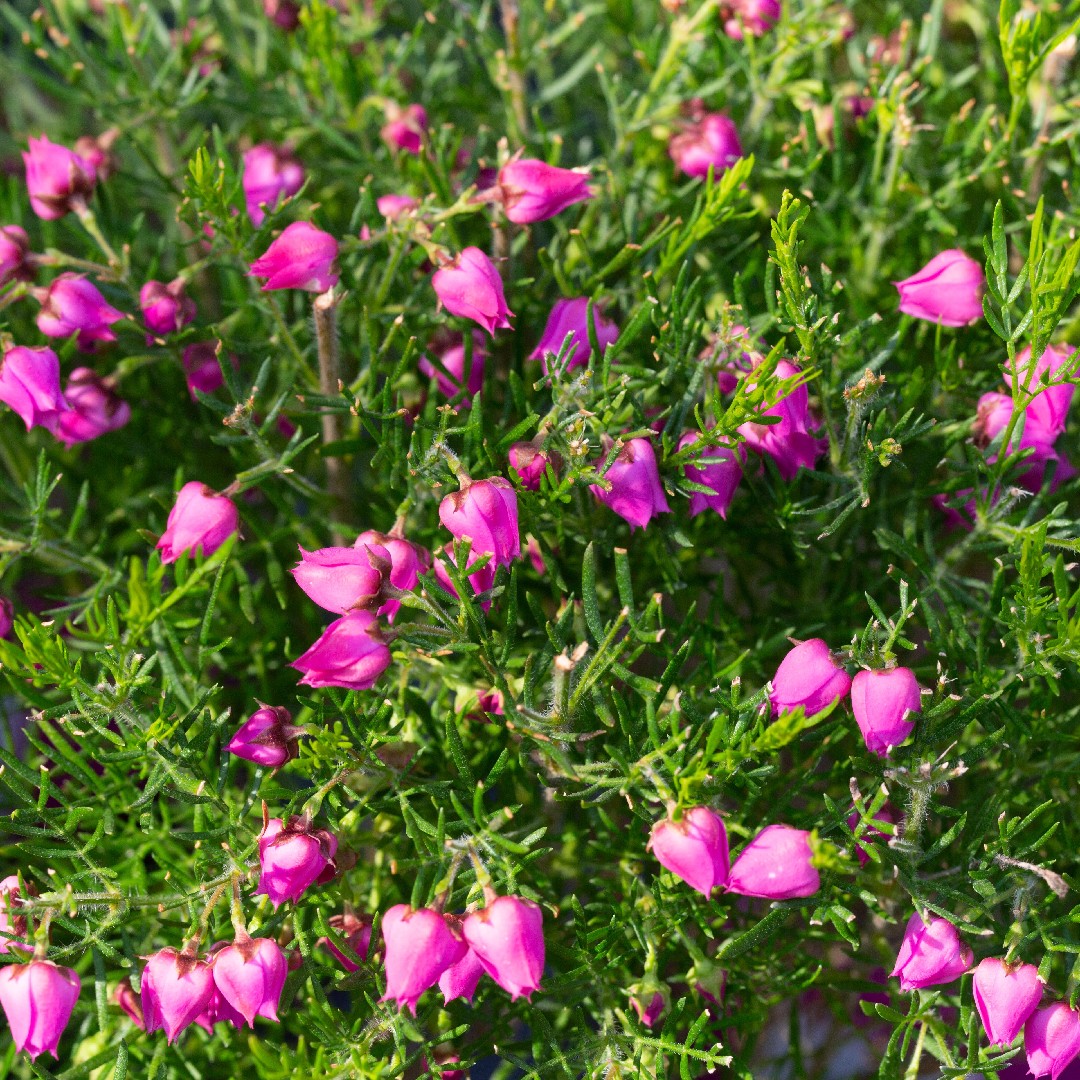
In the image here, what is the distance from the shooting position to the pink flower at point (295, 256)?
0.67m

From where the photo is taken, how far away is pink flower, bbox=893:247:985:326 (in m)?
0.71

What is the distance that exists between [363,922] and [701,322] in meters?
0.41

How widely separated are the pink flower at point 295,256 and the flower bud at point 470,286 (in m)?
0.07

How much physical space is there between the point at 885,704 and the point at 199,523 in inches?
15.2

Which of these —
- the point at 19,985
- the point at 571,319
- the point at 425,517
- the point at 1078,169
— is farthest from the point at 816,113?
the point at 19,985

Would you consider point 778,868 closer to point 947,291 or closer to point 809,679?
point 809,679

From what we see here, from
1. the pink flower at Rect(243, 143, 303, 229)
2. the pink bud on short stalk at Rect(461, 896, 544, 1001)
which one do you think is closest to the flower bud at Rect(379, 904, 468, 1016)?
the pink bud on short stalk at Rect(461, 896, 544, 1001)

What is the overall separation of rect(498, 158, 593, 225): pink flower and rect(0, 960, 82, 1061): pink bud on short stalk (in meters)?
0.49

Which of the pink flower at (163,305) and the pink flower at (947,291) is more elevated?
the pink flower at (163,305)

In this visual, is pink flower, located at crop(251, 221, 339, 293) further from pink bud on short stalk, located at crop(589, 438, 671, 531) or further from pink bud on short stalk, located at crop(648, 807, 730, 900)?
pink bud on short stalk, located at crop(648, 807, 730, 900)

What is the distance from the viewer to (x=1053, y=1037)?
2.06 feet

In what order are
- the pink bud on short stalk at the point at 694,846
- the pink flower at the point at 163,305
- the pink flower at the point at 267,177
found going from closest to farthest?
→ 1. the pink bud on short stalk at the point at 694,846
2. the pink flower at the point at 163,305
3. the pink flower at the point at 267,177

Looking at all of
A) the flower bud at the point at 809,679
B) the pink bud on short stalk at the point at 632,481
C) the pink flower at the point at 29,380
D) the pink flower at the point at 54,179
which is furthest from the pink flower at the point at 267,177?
the flower bud at the point at 809,679

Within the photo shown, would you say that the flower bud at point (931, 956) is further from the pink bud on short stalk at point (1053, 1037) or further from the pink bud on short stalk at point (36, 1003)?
the pink bud on short stalk at point (36, 1003)
